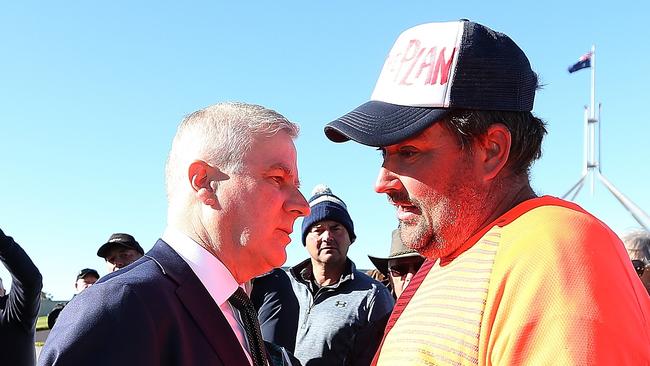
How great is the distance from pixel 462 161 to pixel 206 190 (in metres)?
0.80

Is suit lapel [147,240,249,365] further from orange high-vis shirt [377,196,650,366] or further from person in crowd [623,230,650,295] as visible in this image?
person in crowd [623,230,650,295]

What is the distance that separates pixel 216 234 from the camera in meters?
2.17

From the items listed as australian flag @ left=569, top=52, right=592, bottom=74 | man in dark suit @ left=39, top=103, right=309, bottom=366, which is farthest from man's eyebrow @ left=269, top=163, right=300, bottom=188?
australian flag @ left=569, top=52, right=592, bottom=74

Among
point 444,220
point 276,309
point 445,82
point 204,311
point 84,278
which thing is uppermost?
point 445,82

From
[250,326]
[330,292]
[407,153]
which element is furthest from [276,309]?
[407,153]

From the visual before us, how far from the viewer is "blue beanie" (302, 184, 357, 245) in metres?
5.52

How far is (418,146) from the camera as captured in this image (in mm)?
2033

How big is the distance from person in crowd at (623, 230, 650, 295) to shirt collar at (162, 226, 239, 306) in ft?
12.2

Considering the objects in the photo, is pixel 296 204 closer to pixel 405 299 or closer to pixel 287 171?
pixel 287 171

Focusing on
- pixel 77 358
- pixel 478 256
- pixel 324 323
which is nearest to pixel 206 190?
pixel 77 358

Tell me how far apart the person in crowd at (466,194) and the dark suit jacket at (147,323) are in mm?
505

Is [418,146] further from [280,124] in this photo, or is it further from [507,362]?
[507,362]

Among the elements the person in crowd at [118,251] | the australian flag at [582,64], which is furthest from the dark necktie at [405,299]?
the australian flag at [582,64]

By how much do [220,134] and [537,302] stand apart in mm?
1131
